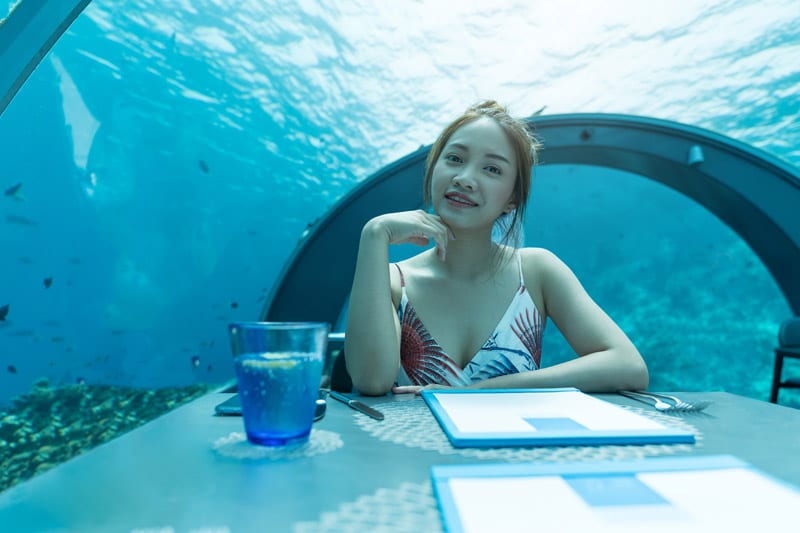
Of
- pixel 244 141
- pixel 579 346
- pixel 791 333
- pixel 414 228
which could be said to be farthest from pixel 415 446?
pixel 244 141

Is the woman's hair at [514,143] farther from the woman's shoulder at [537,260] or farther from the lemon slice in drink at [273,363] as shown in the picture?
the lemon slice in drink at [273,363]

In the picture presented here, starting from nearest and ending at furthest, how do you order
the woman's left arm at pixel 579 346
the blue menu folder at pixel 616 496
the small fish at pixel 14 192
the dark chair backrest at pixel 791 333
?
the blue menu folder at pixel 616 496
the woman's left arm at pixel 579 346
the dark chair backrest at pixel 791 333
the small fish at pixel 14 192

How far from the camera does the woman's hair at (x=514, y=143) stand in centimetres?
140

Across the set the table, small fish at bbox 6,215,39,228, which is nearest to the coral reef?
small fish at bbox 6,215,39,228

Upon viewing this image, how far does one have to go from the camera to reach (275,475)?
0.46 metres

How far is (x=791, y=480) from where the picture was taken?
1.48ft

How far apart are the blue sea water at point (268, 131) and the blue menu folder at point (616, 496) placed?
12.8 metres

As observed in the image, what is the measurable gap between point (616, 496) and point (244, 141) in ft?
78.0

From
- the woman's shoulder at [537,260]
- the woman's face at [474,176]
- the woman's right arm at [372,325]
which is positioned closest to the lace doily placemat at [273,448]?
the woman's right arm at [372,325]

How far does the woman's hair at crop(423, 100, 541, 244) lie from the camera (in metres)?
1.40

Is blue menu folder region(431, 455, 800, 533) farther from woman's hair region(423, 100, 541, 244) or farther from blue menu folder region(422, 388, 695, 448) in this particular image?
woman's hair region(423, 100, 541, 244)

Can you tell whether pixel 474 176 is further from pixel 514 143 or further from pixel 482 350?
pixel 482 350

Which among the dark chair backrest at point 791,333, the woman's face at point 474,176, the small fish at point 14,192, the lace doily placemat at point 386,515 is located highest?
the small fish at point 14,192

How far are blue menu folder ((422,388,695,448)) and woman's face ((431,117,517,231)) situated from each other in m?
0.58
